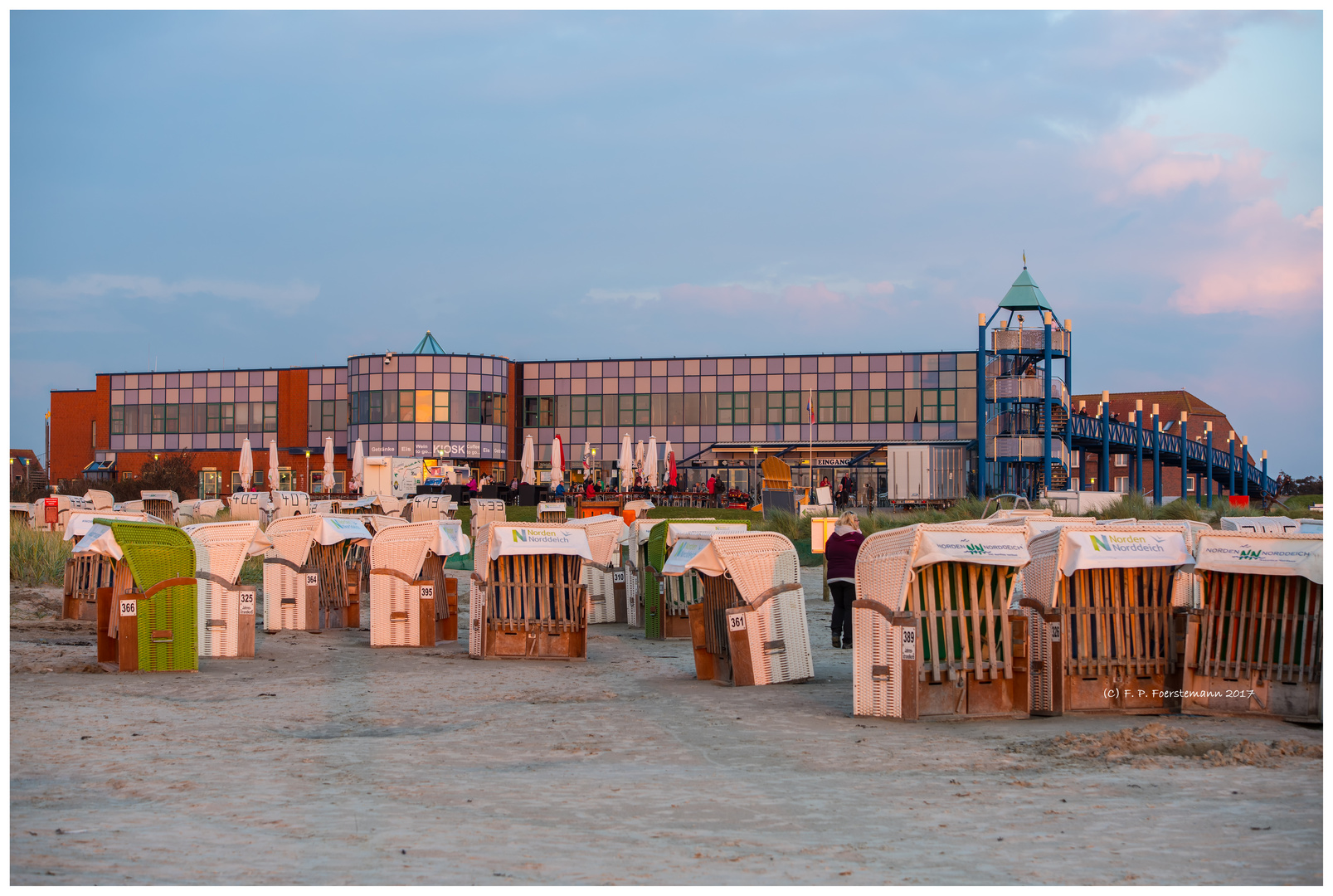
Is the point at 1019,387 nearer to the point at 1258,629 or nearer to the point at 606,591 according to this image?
the point at 606,591

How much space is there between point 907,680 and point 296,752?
14.5 feet

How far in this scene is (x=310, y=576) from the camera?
17.0 metres

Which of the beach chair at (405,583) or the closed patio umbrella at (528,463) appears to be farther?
the closed patio umbrella at (528,463)

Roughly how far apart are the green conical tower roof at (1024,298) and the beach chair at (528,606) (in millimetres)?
43496

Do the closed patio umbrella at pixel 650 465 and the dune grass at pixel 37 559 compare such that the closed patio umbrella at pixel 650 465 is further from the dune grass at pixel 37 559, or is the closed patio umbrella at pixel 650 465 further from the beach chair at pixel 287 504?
the dune grass at pixel 37 559

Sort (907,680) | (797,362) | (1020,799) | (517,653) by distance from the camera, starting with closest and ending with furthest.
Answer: (1020,799), (907,680), (517,653), (797,362)

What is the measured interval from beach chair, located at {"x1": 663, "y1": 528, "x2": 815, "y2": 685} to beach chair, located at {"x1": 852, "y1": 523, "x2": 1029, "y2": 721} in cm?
203

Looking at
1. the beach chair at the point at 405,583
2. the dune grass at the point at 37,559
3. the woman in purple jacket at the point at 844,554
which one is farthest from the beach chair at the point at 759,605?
the dune grass at the point at 37,559

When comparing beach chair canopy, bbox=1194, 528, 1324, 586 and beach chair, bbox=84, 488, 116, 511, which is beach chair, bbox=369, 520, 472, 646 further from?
beach chair, bbox=84, 488, 116, 511

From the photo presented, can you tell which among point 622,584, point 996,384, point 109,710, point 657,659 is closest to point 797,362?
point 996,384

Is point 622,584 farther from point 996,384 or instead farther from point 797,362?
point 797,362

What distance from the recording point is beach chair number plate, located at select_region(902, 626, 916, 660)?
9.91m

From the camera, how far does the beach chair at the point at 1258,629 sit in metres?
9.91

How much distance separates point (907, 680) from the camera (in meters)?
9.98
